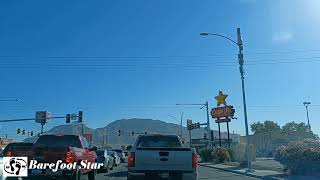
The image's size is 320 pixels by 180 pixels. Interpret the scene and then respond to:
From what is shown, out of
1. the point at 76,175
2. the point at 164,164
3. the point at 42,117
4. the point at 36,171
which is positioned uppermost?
the point at 42,117

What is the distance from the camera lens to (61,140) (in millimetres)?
17938

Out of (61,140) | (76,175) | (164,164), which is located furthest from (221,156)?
(164,164)

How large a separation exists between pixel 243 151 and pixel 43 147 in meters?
36.0

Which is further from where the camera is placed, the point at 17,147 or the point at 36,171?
the point at 17,147

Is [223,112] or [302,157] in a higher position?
[223,112]

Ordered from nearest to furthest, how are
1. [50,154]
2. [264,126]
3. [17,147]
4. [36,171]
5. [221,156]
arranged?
1. [36,171]
2. [50,154]
3. [17,147]
4. [221,156]
5. [264,126]

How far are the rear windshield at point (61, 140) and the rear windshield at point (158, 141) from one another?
3328 millimetres

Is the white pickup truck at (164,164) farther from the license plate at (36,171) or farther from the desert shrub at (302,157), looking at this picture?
the desert shrub at (302,157)

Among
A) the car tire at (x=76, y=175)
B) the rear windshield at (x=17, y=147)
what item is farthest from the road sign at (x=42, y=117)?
the car tire at (x=76, y=175)

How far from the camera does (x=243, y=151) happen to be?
4859 cm

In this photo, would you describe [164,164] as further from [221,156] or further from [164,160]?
[221,156]

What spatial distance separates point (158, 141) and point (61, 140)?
4.35 metres

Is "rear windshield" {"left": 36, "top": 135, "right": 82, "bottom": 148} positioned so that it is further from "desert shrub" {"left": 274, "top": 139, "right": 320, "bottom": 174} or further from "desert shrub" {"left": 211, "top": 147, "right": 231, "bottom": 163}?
"desert shrub" {"left": 211, "top": 147, "right": 231, "bottom": 163}

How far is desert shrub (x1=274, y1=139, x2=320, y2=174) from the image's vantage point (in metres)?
24.5
